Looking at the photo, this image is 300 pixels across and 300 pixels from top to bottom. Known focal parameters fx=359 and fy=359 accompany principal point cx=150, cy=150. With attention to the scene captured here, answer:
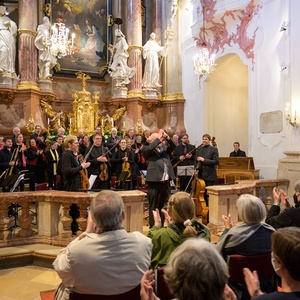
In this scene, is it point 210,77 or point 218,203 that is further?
point 210,77

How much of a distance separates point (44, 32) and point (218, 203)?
8.03 metres

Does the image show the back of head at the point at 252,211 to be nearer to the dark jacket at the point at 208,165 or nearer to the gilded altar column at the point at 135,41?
the dark jacket at the point at 208,165

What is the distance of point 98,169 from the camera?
238 inches

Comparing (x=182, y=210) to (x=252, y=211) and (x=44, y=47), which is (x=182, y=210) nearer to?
(x=252, y=211)

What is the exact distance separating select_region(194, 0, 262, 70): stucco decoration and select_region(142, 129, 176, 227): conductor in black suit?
518 centimetres

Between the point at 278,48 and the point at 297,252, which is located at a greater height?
the point at 278,48

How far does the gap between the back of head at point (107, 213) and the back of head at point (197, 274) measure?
0.79 metres

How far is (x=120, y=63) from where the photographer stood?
39.1ft

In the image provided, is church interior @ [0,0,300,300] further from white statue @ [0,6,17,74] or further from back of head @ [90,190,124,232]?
back of head @ [90,190,124,232]

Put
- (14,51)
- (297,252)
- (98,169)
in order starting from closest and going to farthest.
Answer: (297,252)
(98,169)
(14,51)

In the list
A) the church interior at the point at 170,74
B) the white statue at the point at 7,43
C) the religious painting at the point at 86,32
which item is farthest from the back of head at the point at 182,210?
the religious painting at the point at 86,32

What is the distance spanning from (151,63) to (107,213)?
10684mm

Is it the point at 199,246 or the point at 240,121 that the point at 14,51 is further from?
the point at 199,246

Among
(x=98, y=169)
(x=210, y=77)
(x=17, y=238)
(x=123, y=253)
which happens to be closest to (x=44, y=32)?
(x=210, y=77)
